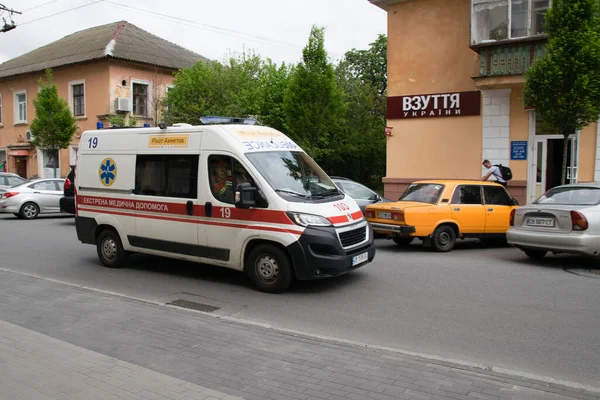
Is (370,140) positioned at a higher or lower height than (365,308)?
higher

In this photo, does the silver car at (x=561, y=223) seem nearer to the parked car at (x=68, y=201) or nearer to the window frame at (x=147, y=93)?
the parked car at (x=68, y=201)

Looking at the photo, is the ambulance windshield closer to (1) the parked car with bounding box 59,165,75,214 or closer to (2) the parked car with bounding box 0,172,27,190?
(1) the parked car with bounding box 59,165,75,214

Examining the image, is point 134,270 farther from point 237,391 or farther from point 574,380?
point 574,380

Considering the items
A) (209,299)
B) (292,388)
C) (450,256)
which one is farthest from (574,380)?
(450,256)

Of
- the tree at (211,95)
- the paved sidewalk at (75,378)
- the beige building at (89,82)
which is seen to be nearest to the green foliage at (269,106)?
the tree at (211,95)

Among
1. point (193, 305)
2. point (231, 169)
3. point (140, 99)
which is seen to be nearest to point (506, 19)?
point (231, 169)

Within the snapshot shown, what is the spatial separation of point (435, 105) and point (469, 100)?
116 centimetres

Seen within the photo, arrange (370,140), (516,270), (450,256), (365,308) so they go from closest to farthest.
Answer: (365,308), (516,270), (450,256), (370,140)

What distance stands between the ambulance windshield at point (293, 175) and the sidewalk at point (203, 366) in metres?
2.31

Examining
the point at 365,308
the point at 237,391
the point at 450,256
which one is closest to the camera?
the point at 237,391

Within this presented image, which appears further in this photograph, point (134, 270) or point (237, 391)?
point (134, 270)

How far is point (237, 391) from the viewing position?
170 inches

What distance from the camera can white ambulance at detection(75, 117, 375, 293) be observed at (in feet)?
24.6

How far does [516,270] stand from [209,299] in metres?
5.45
